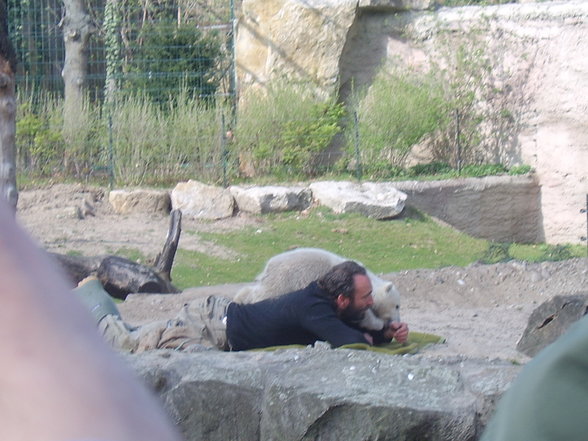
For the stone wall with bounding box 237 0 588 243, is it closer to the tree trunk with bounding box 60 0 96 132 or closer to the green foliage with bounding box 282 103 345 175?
the green foliage with bounding box 282 103 345 175

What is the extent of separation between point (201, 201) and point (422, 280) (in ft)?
15.0

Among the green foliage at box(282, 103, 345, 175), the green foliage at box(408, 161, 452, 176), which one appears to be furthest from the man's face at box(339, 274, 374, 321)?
the green foliage at box(408, 161, 452, 176)

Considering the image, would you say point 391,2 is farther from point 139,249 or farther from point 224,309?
point 224,309

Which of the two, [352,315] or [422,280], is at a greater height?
[352,315]

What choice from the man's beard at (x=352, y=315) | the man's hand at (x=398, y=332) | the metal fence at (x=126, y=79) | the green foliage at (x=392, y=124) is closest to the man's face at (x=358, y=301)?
the man's beard at (x=352, y=315)

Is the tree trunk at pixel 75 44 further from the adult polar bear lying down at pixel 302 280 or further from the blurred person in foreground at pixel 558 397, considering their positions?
the blurred person in foreground at pixel 558 397

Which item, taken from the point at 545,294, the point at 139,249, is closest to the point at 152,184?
the point at 139,249

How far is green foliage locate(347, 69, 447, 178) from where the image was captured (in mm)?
13531

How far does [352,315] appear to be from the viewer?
5.05 m

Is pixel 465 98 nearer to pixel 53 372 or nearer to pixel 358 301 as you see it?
pixel 358 301

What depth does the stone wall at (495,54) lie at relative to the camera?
534 inches

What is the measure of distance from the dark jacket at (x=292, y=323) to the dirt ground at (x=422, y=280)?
0.51 metres

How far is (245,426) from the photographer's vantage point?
3357mm

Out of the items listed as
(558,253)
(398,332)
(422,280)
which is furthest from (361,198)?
(398,332)
